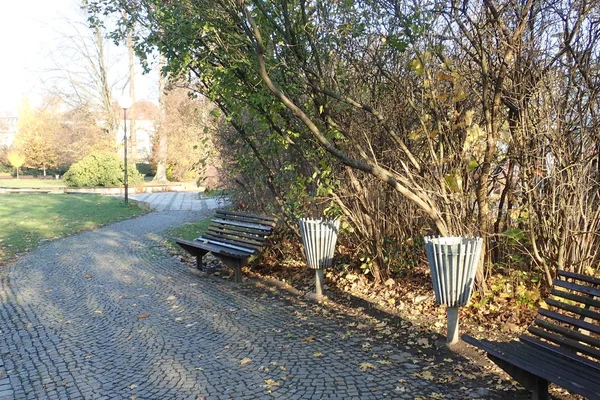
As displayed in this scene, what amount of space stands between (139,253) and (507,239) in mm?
6879

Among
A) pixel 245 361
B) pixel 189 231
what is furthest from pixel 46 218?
pixel 245 361

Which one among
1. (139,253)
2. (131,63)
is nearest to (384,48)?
(139,253)

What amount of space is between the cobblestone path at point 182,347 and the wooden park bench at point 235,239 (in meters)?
0.41

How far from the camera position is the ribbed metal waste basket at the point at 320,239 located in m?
5.79

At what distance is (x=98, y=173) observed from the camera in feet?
99.7

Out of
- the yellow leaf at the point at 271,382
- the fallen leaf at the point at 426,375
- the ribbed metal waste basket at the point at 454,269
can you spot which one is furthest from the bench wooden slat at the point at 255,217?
the fallen leaf at the point at 426,375

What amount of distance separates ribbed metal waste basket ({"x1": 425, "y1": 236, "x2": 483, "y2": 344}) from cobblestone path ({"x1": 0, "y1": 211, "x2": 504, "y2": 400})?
0.60 m

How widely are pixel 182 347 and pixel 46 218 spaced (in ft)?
41.9

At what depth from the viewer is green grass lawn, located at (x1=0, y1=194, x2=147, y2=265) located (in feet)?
35.5

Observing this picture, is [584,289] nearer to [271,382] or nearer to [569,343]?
[569,343]

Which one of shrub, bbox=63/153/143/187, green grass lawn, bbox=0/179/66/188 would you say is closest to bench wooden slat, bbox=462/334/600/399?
shrub, bbox=63/153/143/187

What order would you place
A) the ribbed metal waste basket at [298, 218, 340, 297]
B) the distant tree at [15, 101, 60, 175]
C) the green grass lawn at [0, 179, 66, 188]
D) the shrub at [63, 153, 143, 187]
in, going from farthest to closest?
the distant tree at [15, 101, 60, 175]
the green grass lawn at [0, 179, 66, 188]
the shrub at [63, 153, 143, 187]
the ribbed metal waste basket at [298, 218, 340, 297]

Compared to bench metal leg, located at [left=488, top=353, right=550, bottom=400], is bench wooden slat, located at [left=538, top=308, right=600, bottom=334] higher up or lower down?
higher up

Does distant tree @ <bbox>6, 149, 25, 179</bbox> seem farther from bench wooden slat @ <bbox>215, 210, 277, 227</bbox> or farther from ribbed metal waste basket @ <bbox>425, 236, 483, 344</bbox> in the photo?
ribbed metal waste basket @ <bbox>425, 236, 483, 344</bbox>
